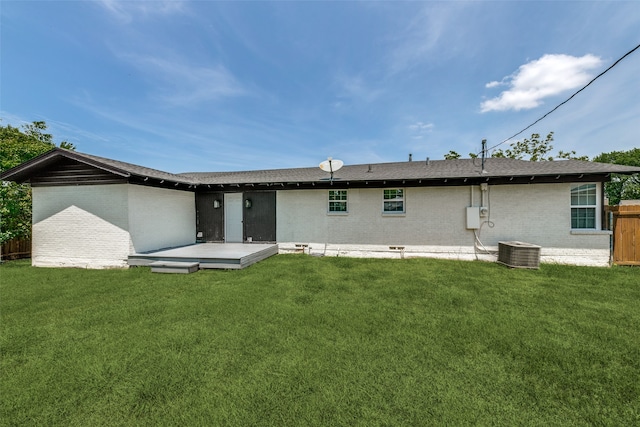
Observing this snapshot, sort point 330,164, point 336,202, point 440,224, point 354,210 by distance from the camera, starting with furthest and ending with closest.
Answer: point 336,202
point 354,210
point 330,164
point 440,224

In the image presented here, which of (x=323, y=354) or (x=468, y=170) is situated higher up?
(x=468, y=170)

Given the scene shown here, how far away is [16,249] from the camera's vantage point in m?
10.0

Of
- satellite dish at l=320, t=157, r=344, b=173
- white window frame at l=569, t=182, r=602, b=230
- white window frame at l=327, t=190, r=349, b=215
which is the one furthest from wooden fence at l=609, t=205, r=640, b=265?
satellite dish at l=320, t=157, r=344, b=173

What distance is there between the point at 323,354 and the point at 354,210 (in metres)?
6.80

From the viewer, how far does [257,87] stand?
1190 cm

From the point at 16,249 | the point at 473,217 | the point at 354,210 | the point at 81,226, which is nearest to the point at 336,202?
the point at 354,210

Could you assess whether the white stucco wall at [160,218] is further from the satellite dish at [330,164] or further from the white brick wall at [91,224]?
the satellite dish at [330,164]

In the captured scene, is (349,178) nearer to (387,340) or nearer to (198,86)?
(387,340)

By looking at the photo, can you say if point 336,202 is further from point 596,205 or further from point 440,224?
point 596,205

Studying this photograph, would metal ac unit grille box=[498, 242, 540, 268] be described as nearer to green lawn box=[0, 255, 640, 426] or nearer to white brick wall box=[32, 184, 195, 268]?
green lawn box=[0, 255, 640, 426]

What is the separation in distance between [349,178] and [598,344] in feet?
24.1

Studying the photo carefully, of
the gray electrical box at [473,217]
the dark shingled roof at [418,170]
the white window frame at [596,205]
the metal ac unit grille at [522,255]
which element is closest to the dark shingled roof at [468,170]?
the dark shingled roof at [418,170]

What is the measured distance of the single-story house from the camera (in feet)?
25.5

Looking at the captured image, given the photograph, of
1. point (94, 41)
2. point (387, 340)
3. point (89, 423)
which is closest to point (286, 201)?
point (387, 340)
